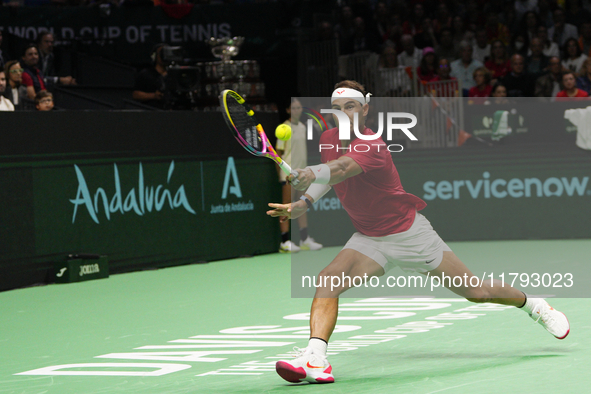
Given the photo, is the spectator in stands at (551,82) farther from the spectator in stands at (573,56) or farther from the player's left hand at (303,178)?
the player's left hand at (303,178)

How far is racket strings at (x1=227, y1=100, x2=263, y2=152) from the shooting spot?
5773 mm

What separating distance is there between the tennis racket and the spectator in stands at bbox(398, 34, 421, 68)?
10498 mm

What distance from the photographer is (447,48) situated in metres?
16.2

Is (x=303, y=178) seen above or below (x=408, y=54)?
below

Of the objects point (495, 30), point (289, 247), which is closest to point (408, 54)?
point (495, 30)

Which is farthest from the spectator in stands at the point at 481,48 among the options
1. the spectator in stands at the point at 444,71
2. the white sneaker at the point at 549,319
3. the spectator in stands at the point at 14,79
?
the white sneaker at the point at 549,319

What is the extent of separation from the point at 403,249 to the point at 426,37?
1146 cm

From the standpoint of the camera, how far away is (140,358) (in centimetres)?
608

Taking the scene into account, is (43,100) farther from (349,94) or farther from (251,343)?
(349,94)

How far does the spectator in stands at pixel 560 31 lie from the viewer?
16.1 metres

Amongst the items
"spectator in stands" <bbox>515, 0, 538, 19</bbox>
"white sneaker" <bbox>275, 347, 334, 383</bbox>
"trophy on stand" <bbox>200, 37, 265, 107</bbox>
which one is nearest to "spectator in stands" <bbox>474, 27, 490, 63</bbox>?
"spectator in stands" <bbox>515, 0, 538, 19</bbox>

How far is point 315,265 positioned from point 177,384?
20.9 ft

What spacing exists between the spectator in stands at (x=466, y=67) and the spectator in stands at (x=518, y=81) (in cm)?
66

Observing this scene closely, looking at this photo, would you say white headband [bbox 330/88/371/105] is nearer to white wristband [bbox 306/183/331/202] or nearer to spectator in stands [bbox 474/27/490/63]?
white wristband [bbox 306/183/331/202]
